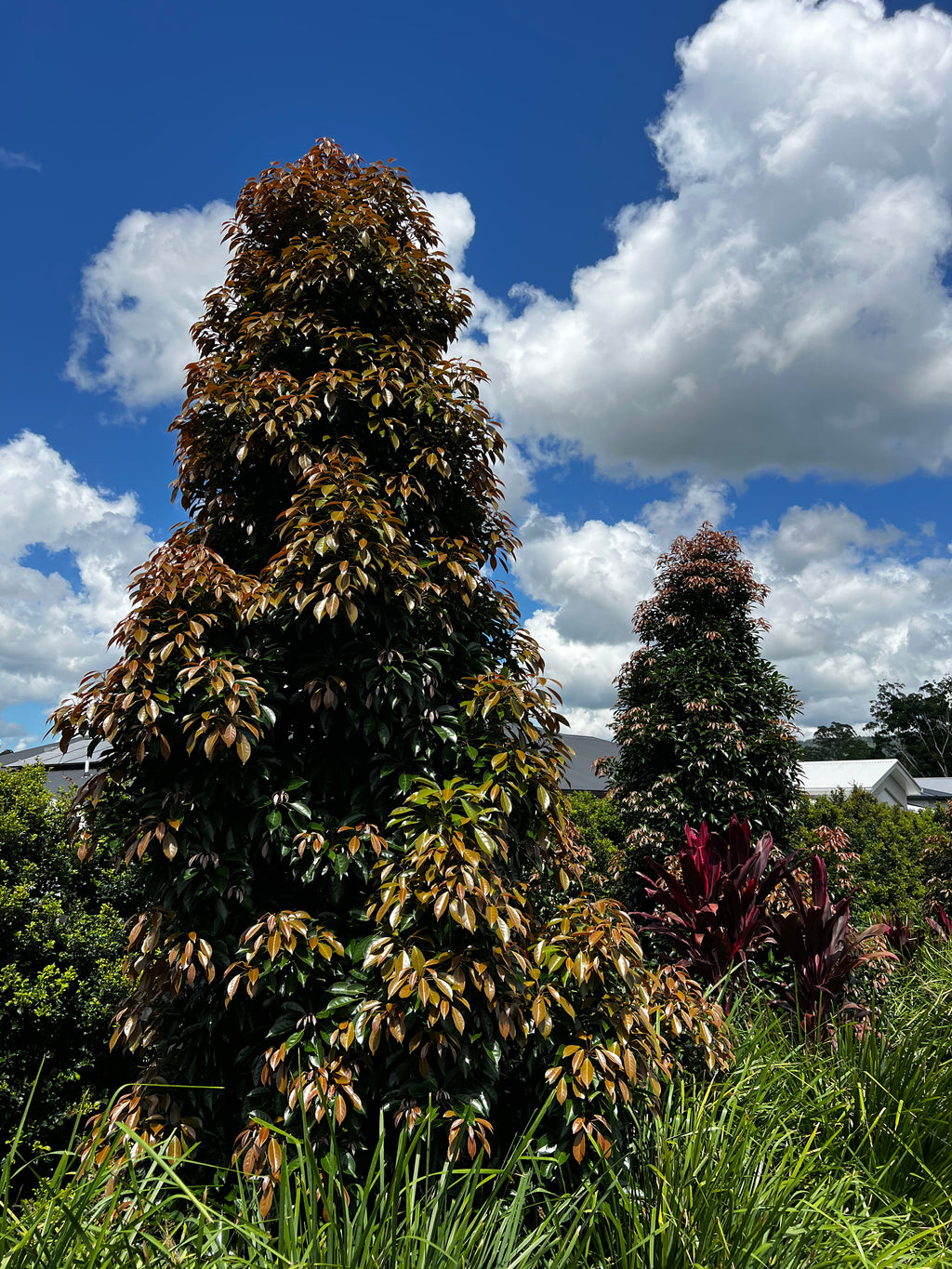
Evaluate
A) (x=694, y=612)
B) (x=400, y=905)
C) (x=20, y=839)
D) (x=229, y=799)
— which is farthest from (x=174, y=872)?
(x=694, y=612)

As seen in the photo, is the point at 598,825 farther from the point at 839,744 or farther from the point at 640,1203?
the point at 839,744

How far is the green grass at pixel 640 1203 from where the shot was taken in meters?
2.08

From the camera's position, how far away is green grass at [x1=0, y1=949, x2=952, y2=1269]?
2.08 metres

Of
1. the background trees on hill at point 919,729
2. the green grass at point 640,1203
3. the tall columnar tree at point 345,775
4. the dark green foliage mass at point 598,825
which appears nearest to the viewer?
the green grass at point 640,1203

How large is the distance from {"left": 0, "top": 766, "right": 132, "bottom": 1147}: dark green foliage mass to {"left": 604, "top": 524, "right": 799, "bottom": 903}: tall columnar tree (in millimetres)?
5516

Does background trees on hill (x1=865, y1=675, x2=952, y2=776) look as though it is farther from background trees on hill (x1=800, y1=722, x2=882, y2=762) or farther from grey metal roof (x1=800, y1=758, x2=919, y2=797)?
grey metal roof (x1=800, y1=758, x2=919, y2=797)

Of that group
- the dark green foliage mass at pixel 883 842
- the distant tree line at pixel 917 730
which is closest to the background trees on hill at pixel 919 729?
the distant tree line at pixel 917 730

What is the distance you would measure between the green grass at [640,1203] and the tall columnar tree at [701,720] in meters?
4.90

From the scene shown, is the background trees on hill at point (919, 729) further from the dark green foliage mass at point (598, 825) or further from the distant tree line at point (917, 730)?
the dark green foliage mass at point (598, 825)

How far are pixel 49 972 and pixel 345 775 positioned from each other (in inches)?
Answer: 163

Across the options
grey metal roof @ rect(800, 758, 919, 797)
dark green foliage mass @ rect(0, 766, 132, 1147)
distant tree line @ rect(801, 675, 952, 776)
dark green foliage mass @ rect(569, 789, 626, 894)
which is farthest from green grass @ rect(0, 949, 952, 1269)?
distant tree line @ rect(801, 675, 952, 776)

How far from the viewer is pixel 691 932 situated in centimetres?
559

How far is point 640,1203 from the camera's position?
2.85 meters

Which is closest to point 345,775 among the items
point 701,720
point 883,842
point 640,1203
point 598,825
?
point 640,1203
